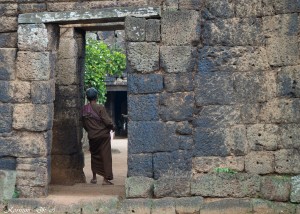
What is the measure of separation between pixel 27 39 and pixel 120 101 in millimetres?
17575

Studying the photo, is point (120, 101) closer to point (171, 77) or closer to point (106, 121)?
point (106, 121)

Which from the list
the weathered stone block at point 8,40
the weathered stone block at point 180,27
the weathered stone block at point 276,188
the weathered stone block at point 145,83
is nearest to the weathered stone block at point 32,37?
the weathered stone block at point 8,40

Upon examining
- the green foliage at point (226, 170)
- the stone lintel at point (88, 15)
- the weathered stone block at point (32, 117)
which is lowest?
the green foliage at point (226, 170)

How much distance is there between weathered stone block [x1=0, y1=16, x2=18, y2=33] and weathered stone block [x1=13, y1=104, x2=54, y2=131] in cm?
106

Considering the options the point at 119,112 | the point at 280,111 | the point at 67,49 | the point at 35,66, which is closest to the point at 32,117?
the point at 35,66

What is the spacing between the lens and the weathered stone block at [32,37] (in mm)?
7934

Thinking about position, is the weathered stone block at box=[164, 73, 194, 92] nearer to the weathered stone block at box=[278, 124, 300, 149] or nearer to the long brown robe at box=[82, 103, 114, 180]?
the weathered stone block at box=[278, 124, 300, 149]

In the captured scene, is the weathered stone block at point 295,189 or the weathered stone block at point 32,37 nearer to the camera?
the weathered stone block at point 295,189

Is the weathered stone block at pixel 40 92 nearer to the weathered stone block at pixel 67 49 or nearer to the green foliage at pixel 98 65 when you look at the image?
the weathered stone block at pixel 67 49

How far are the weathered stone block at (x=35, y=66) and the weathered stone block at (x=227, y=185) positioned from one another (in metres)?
2.44

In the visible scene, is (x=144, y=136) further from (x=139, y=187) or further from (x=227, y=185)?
(x=227, y=185)

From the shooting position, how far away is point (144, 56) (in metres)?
7.65

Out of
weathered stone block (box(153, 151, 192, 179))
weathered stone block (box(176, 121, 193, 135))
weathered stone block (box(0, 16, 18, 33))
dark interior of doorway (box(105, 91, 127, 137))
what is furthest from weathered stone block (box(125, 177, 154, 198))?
dark interior of doorway (box(105, 91, 127, 137))

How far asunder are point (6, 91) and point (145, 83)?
6.21ft
